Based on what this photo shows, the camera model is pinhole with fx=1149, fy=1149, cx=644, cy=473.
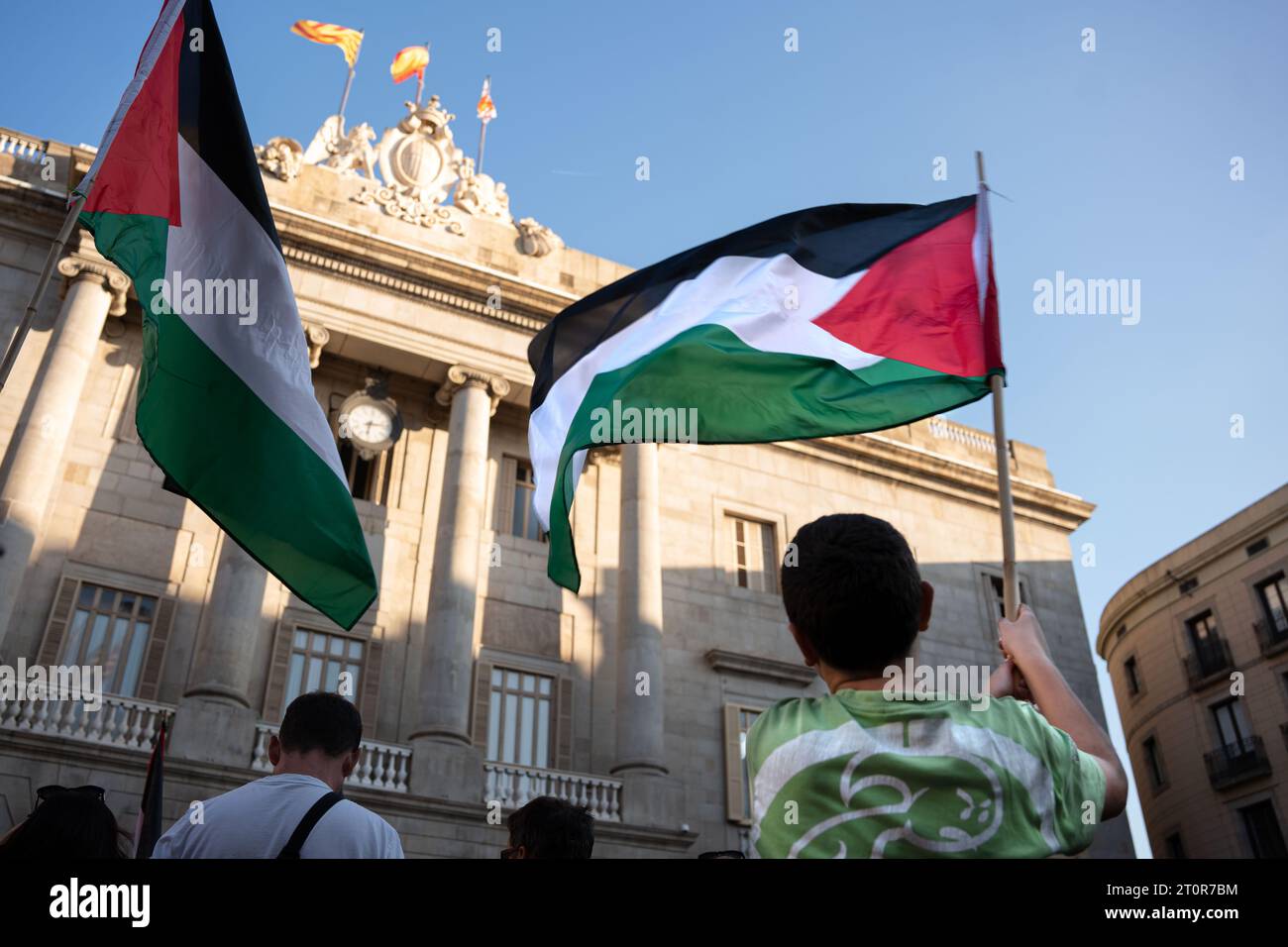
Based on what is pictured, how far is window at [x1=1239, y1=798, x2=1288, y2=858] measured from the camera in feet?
100

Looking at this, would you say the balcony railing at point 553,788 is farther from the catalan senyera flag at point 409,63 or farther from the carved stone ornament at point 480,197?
the catalan senyera flag at point 409,63

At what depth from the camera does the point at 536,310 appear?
23.0 m

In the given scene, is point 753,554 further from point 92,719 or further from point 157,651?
point 92,719

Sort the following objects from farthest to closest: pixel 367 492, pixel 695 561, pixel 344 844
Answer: pixel 695 561 → pixel 367 492 → pixel 344 844

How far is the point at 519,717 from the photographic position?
2066 cm

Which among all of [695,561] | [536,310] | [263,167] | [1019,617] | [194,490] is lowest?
[1019,617]

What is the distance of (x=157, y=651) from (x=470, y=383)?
7.35m

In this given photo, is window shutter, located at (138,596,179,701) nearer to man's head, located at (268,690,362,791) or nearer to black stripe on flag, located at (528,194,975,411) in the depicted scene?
black stripe on flag, located at (528,194,975,411)

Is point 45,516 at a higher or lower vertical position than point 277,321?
higher

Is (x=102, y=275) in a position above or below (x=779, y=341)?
above

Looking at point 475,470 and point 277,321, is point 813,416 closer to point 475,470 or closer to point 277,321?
point 277,321

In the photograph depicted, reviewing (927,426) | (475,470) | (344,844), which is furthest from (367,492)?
(344,844)

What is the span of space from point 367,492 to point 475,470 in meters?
2.19

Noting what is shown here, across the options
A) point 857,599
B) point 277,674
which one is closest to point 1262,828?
point 277,674
